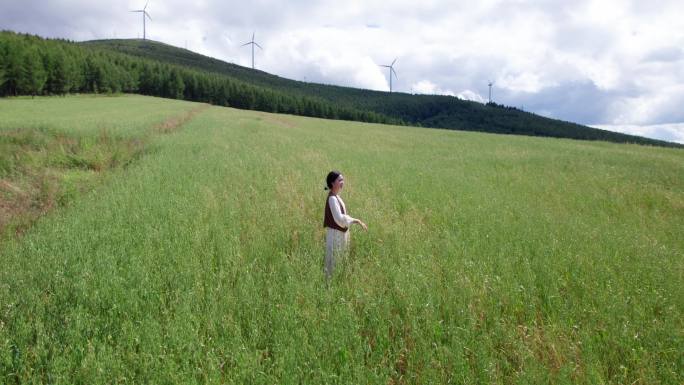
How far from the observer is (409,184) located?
13086 millimetres

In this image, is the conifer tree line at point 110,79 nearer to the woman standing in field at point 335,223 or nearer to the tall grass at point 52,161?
the tall grass at point 52,161

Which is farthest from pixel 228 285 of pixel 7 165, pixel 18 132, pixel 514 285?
pixel 18 132

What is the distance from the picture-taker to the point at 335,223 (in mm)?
6254

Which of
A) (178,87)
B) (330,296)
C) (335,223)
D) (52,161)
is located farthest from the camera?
(178,87)

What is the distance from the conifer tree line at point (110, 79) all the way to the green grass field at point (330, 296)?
7349 centimetres

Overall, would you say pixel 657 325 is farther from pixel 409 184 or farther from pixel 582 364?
pixel 409 184

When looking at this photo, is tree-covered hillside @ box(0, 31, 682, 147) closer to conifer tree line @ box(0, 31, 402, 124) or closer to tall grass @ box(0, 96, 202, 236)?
conifer tree line @ box(0, 31, 402, 124)

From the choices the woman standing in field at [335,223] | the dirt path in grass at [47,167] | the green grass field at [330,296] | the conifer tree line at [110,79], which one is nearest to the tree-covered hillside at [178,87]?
the conifer tree line at [110,79]

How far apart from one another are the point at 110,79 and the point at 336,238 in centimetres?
9694

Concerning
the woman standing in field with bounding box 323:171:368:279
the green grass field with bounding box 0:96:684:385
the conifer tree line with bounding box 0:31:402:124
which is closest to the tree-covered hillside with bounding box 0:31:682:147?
the conifer tree line with bounding box 0:31:402:124

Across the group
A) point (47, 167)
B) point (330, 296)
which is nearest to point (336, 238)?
point (330, 296)

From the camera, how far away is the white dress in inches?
243

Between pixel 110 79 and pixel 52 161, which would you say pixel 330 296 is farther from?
pixel 110 79

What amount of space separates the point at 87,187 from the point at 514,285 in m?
14.0
